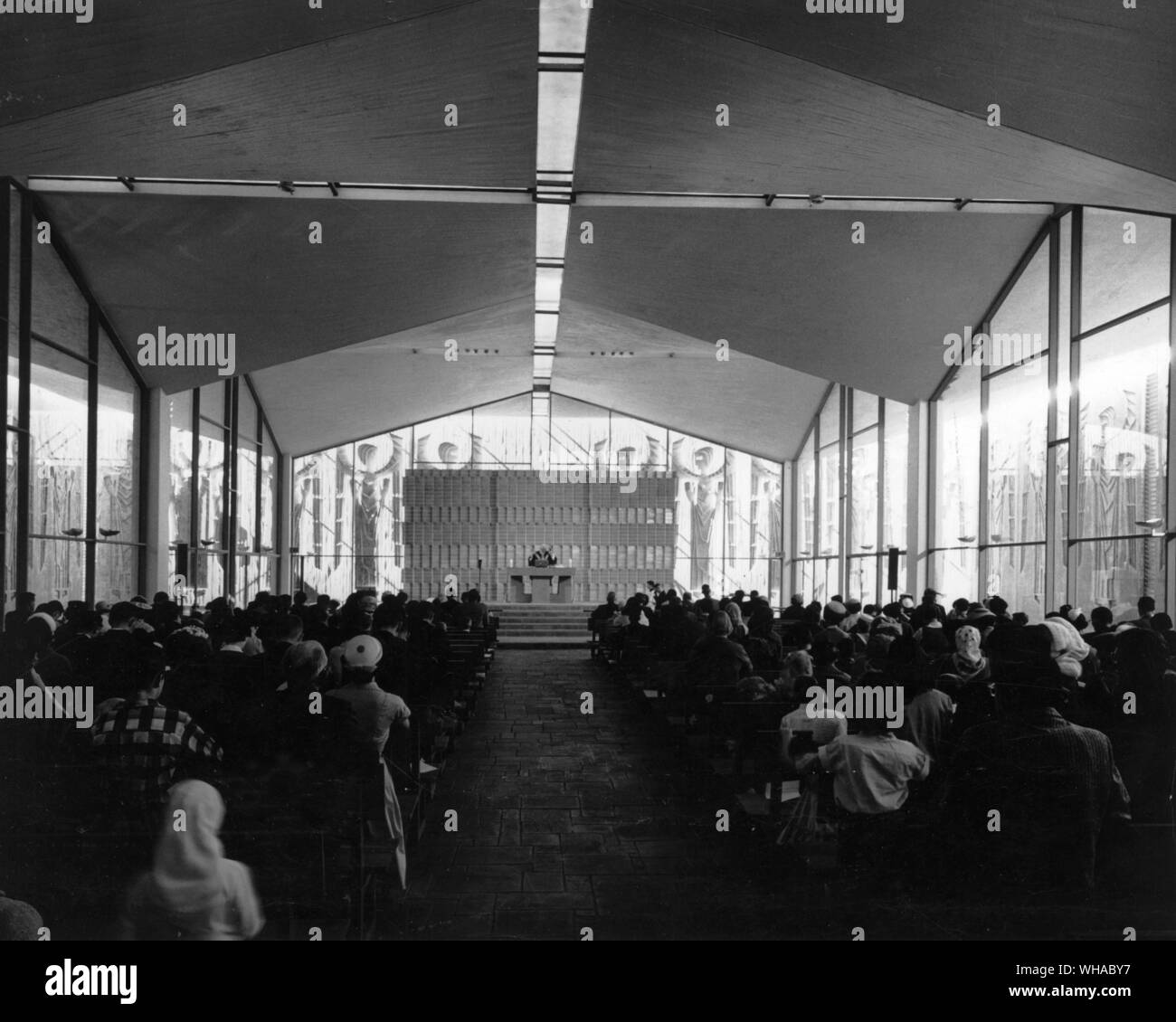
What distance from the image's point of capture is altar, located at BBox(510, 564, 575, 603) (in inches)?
876

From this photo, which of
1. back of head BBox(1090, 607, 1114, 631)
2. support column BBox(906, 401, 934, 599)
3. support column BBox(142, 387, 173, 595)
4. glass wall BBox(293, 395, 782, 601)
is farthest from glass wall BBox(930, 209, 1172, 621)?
support column BBox(142, 387, 173, 595)

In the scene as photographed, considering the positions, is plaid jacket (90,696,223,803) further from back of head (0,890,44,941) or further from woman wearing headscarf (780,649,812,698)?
woman wearing headscarf (780,649,812,698)

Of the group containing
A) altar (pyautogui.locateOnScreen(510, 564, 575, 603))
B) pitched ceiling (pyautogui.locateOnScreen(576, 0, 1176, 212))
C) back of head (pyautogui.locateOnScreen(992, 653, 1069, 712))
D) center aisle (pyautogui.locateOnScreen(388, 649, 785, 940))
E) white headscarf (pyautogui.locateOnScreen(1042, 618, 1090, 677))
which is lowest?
center aisle (pyautogui.locateOnScreen(388, 649, 785, 940))

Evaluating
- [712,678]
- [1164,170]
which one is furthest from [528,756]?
[1164,170]

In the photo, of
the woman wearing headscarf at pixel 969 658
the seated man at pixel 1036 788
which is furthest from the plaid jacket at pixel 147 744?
the woman wearing headscarf at pixel 969 658

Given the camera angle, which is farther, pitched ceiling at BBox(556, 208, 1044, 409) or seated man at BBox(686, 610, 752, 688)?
pitched ceiling at BBox(556, 208, 1044, 409)

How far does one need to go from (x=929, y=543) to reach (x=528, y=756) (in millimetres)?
9502

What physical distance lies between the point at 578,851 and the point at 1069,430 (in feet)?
27.5

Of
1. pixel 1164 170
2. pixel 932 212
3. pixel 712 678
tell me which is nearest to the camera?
pixel 712 678

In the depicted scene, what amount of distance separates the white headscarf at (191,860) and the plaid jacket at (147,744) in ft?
2.97

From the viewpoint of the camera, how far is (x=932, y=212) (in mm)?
11578
